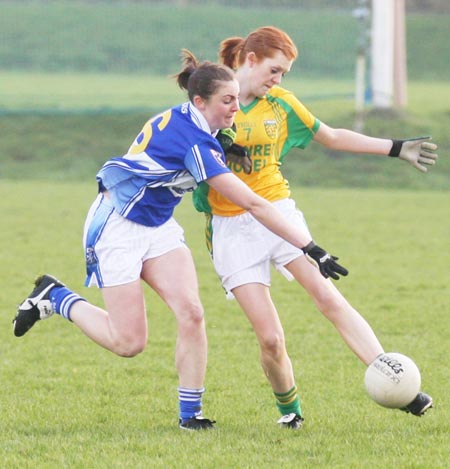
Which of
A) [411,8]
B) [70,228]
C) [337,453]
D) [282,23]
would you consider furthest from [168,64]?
[337,453]

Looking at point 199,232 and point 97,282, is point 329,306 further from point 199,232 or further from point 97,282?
point 199,232

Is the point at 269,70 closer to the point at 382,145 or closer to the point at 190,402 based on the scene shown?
the point at 382,145

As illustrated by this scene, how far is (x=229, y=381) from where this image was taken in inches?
282

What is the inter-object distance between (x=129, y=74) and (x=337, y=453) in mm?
24947

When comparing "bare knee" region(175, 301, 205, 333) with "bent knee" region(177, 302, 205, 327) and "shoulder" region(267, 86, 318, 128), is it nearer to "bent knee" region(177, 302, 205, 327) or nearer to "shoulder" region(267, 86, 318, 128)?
"bent knee" region(177, 302, 205, 327)

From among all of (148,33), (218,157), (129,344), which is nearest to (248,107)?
(218,157)

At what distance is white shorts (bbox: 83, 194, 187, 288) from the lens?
580cm

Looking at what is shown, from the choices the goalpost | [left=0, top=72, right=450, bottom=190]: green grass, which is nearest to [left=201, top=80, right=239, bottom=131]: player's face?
[left=0, top=72, right=450, bottom=190]: green grass

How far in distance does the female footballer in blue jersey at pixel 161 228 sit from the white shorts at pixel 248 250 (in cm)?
20

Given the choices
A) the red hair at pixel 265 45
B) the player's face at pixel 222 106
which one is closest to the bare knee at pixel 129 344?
the player's face at pixel 222 106

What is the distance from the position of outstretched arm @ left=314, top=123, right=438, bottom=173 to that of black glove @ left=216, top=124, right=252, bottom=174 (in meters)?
0.53

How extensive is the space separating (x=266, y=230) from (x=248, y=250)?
5.9 inches

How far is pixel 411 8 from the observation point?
47250mm

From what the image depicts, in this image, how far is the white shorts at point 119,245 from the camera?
229 inches
